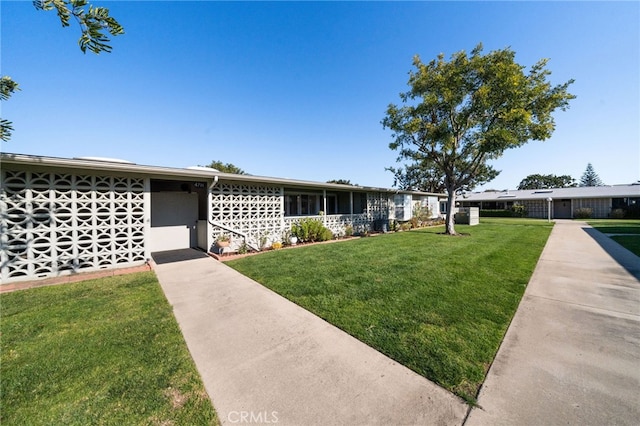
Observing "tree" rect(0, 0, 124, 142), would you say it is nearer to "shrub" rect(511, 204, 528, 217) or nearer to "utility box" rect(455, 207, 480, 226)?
"utility box" rect(455, 207, 480, 226)

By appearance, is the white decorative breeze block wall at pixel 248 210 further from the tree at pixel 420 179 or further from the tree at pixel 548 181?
the tree at pixel 548 181

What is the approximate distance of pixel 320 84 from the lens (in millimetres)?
13133

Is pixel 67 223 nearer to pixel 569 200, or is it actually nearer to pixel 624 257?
pixel 624 257

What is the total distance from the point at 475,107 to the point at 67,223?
653 inches

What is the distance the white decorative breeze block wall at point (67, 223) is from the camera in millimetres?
5590

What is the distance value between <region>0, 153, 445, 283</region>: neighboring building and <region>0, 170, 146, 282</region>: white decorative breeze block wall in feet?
0.05

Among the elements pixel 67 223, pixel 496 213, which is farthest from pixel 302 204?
pixel 496 213

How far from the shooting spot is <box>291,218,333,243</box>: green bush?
433 inches

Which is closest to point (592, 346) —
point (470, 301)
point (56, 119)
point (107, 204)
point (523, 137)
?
point (470, 301)

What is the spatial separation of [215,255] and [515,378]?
327 inches

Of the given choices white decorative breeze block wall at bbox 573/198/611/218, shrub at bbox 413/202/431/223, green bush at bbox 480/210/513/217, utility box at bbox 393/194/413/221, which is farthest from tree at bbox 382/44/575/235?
white decorative breeze block wall at bbox 573/198/611/218

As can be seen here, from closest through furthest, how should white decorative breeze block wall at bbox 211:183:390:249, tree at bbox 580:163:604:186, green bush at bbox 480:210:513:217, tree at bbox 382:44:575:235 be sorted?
white decorative breeze block wall at bbox 211:183:390:249
tree at bbox 382:44:575:235
green bush at bbox 480:210:513:217
tree at bbox 580:163:604:186

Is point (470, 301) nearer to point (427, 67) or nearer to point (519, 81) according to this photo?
point (519, 81)

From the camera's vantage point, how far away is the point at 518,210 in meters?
29.3
